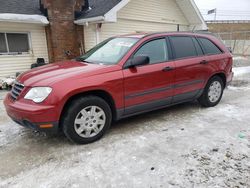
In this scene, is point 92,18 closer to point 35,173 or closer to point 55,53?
point 55,53

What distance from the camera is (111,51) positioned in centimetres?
436

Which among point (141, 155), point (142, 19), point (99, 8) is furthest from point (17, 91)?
point (142, 19)

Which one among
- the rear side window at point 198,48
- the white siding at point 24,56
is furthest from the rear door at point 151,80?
the white siding at point 24,56

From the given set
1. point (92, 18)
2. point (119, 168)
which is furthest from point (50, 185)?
point (92, 18)

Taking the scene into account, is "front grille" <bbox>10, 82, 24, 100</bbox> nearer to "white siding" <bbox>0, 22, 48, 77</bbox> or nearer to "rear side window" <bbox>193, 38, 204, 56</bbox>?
"rear side window" <bbox>193, 38, 204, 56</bbox>

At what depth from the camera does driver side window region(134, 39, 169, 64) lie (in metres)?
4.19

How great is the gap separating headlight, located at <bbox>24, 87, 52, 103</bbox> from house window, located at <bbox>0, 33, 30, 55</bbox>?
6.67 metres

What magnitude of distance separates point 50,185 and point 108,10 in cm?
758

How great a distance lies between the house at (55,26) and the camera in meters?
8.91

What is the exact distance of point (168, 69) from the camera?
431 centimetres

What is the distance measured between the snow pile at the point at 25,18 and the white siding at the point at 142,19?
1924 millimetres

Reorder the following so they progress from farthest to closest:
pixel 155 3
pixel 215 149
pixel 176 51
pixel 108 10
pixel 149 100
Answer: pixel 155 3 → pixel 108 10 → pixel 176 51 → pixel 149 100 → pixel 215 149

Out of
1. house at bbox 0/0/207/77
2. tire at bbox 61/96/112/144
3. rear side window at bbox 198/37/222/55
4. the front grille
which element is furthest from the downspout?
tire at bbox 61/96/112/144

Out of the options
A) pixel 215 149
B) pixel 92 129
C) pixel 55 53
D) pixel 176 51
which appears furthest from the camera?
pixel 55 53
